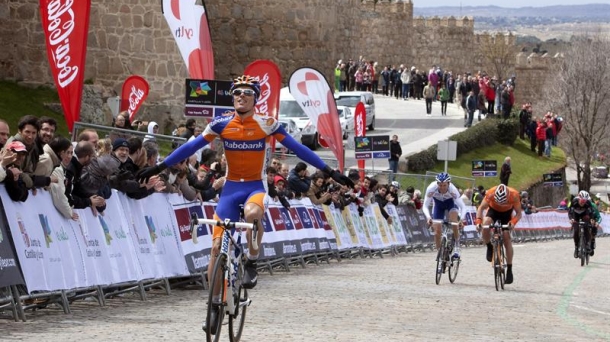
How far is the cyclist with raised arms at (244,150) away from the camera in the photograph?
12914 millimetres

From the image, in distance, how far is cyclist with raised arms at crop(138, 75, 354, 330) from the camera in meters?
12.9

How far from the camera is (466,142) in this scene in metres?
55.7

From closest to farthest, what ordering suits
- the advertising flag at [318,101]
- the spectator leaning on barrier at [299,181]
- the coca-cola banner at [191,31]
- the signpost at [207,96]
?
1. the spectator leaning on barrier at [299,181]
2. the signpost at [207,96]
3. the coca-cola banner at [191,31]
4. the advertising flag at [318,101]

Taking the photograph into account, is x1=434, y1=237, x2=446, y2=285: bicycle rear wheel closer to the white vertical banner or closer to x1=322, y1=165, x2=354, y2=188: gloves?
Answer: x1=322, y1=165, x2=354, y2=188: gloves

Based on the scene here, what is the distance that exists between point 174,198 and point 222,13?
31763mm

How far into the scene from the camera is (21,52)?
118ft

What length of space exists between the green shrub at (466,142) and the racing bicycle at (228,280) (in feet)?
114

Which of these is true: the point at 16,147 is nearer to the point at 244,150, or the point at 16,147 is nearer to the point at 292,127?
the point at 244,150

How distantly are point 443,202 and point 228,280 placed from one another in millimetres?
10316

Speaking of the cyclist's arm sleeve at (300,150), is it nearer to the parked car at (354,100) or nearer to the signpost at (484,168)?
the signpost at (484,168)

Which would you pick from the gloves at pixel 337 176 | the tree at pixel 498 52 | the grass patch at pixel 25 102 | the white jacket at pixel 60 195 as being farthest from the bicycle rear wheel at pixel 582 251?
the tree at pixel 498 52

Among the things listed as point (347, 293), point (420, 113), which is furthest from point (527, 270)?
point (420, 113)

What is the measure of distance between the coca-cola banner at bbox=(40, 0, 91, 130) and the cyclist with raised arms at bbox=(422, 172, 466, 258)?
5442mm

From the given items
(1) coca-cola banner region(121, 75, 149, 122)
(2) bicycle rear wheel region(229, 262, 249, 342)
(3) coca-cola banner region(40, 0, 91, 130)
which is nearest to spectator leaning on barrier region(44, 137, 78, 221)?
(2) bicycle rear wheel region(229, 262, 249, 342)
